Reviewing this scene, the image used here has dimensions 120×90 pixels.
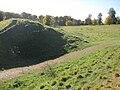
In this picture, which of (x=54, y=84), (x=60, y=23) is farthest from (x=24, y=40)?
(x=60, y=23)

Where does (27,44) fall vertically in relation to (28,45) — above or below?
above

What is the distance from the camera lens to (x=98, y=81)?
2536 centimetres

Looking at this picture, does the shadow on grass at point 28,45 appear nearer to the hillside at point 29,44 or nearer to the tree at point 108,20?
the hillside at point 29,44

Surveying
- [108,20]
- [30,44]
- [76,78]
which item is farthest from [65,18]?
[76,78]

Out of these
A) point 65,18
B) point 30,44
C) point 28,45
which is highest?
point 65,18

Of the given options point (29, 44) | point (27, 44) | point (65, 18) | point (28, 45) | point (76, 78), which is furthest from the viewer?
Answer: point (65, 18)

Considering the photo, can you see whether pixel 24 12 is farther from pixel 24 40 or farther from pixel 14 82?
pixel 14 82

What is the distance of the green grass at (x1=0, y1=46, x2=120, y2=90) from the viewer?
83.4 ft

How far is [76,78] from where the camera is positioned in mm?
28203

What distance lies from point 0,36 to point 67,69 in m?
26.7

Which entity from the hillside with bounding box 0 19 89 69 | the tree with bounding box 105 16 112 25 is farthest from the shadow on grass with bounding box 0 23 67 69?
the tree with bounding box 105 16 112 25

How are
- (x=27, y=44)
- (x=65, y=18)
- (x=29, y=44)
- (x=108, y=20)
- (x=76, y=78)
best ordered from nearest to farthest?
1. (x=76, y=78)
2. (x=27, y=44)
3. (x=29, y=44)
4. (x=108, y=20)
5. (x=65, y=18)

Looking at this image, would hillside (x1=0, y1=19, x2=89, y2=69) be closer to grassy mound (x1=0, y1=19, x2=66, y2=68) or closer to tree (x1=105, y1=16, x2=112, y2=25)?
grassy mound (x1=0, y1=19, x2=66, y2=68)

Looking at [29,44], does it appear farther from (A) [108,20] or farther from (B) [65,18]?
(B) [65,18]
